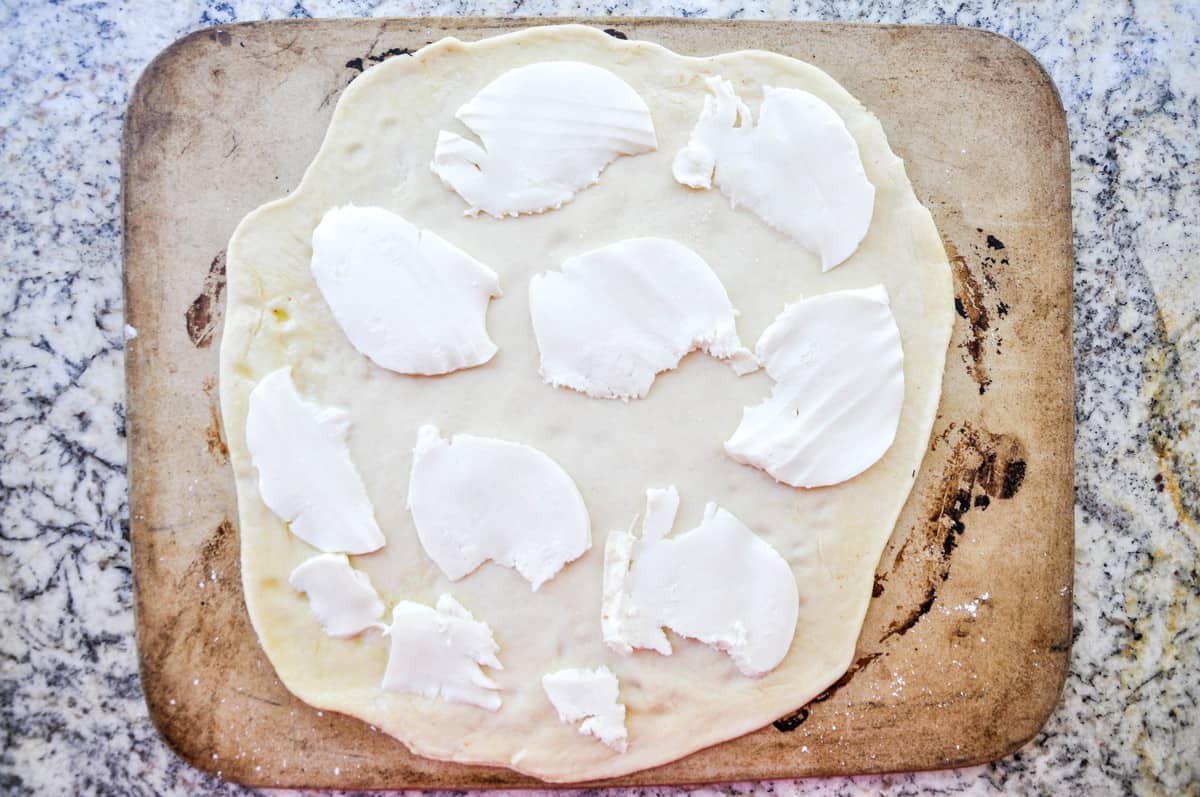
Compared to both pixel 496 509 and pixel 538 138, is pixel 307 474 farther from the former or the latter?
pixel 538 138

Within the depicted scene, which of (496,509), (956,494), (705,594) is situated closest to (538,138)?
(496,509)

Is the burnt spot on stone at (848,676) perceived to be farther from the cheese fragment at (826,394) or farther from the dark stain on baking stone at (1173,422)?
the dark stain on baking stone at (1173,422)

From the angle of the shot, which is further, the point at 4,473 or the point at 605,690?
the point at 4,473

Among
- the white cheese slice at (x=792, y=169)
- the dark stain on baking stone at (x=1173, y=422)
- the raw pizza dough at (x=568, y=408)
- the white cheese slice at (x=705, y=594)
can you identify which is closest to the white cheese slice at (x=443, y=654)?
the raw pizza dough at (x=568, y=408)

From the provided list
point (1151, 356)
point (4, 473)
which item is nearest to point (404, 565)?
point (4, 473)

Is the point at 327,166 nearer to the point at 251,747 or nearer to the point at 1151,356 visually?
the point at 251,747

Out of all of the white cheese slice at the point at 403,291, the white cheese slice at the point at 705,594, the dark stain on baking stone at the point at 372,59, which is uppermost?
the dark stain on baking stone at the point at 372,59

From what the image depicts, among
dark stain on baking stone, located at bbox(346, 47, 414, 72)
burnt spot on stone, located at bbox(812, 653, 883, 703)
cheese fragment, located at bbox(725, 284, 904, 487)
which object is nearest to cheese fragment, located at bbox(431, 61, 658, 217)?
dark stain on baking stone, located at bbox(346, 47, 414, 72)
